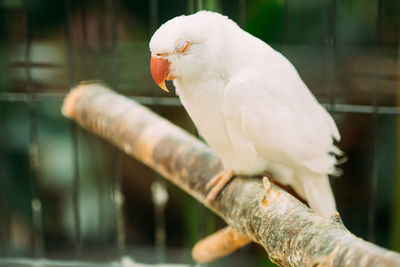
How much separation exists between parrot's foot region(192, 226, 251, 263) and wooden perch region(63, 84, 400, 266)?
0.04ft

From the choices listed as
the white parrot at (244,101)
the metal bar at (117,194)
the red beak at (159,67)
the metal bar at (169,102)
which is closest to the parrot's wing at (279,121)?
the white parrot at (244,101)

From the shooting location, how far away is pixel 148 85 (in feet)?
4.57

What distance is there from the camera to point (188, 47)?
0.71 m

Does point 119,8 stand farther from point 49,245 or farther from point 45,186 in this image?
point 49,245

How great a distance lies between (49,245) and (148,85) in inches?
24.5

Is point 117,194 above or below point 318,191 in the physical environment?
below

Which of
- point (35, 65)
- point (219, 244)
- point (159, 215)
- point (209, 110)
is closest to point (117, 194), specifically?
point (159, 215)

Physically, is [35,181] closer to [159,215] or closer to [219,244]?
[159,215]

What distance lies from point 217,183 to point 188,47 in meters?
0.26

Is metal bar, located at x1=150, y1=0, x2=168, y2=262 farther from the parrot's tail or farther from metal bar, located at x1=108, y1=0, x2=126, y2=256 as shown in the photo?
the parrot's tail

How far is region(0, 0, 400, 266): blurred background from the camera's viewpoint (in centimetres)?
134

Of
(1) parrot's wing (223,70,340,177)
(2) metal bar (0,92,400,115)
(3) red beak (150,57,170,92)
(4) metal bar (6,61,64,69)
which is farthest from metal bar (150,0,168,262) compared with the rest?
(3) red beak (150,57,170,92)

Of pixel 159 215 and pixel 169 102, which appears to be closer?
pixel 169 102

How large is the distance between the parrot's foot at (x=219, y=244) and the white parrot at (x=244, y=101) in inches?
3.3
